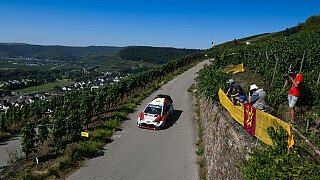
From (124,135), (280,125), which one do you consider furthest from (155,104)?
(280,125)

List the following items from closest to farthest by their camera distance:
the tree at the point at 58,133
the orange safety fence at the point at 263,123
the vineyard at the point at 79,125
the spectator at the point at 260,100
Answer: the orange safety fence at the point at 263,123
the spectator at the point at 260,100
the vineyard at the point at 79,125
the tree at the point at 58,133

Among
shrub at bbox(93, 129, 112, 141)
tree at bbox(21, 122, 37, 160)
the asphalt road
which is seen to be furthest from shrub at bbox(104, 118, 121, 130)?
tree at bbox(21, 122, 37, 160)

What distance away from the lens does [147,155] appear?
1789 centimetres

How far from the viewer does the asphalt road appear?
1577 cm

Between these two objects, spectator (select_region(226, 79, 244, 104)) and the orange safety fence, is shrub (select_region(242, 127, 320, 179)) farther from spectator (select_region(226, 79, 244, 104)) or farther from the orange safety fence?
spectator (select_region(226, 79, 244, 104))

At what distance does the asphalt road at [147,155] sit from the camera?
1577 cm

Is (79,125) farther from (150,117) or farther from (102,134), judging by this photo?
(150,117)

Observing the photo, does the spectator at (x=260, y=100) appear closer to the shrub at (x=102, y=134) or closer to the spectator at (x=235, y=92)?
the spectator at (x=235, y=92)

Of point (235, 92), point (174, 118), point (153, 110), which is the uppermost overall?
point (235, 92)

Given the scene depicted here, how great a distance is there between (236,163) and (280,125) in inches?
109

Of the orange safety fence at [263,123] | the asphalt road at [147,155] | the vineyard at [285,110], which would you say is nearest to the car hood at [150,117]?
the asphalt road at [147,155]

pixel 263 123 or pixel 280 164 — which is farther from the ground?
pixel 263 123

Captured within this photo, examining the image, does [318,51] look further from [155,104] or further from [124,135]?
[124,135]

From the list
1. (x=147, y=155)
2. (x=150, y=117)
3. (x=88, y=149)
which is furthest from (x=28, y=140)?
(x=147, y=155)
